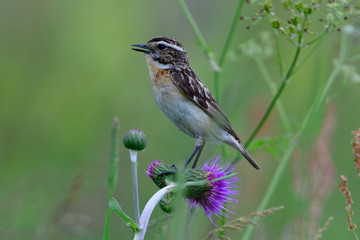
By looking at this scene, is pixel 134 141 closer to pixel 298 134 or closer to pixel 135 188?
pixel 135 188

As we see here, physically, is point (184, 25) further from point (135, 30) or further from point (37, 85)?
point (37, 85)

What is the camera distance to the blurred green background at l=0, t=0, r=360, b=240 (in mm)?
7195

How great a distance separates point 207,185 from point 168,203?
388 millimetres

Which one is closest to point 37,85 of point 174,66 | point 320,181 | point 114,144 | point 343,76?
point 174,66

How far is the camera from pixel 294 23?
4.71 metres

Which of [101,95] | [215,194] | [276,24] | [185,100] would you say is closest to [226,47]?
[276,24]

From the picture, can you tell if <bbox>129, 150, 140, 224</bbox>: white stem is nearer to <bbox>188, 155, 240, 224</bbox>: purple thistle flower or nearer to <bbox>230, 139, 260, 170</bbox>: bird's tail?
<bbox>188, 155, 240, 224</bbox>: purple thistle flower

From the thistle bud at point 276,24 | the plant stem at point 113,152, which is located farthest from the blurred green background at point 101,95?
the plant stem at point 113,152

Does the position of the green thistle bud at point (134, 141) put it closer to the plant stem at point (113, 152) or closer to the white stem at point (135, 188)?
the white stem at point (135, 188)

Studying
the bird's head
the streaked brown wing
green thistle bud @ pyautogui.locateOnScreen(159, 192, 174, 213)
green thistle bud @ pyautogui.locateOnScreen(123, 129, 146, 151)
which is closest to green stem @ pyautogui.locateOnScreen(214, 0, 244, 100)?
the streaked brown wing

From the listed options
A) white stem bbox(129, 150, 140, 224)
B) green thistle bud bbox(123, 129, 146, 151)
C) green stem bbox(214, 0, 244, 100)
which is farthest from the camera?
green stem bbox(214, 0, 244, 100)

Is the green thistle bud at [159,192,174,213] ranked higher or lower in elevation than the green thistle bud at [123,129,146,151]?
lower

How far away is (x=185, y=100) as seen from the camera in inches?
220

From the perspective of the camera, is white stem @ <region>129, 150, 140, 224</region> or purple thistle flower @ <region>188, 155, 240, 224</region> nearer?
white stem @ <region>129, 150, 140, 224</region>
